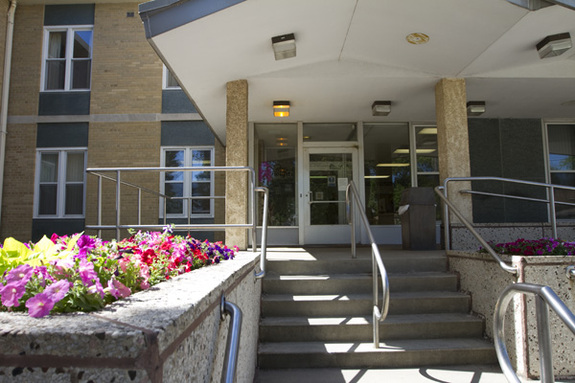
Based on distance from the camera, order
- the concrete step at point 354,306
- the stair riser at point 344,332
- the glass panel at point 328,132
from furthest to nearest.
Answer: the glass panel at point 328,132, the concrete step at point 354,306, the stair riser at point 344,332

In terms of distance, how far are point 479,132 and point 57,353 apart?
29.9ft

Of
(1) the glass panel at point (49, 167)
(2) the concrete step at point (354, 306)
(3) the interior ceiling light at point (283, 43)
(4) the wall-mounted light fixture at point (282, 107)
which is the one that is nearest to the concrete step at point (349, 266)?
(2) the concrete step at point (354, 306)

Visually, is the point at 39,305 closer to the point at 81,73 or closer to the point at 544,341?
the point at 544,341

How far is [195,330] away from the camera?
4.62 feet

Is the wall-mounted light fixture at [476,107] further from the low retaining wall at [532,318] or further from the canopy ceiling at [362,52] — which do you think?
the low retaining wall at [532,318]

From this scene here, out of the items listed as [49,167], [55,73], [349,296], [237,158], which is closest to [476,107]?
[237,158]

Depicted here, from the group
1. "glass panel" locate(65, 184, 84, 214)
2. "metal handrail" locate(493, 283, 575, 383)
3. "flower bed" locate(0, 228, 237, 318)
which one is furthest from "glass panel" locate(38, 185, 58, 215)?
"metal handrail" locate(493, 283, 575, 383)

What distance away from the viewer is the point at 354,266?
5.06 meters

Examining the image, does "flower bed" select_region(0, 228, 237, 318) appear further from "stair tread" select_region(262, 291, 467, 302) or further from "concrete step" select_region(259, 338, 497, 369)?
"stair tread" select_region(262, 291, 467, 302)

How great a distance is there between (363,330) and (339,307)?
1.30 ft

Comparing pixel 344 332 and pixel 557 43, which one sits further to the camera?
pixel 557 43

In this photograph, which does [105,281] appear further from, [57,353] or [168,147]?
[168,147]

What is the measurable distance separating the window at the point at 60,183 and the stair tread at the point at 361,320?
8.39 m

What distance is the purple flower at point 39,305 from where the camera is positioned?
117cm
